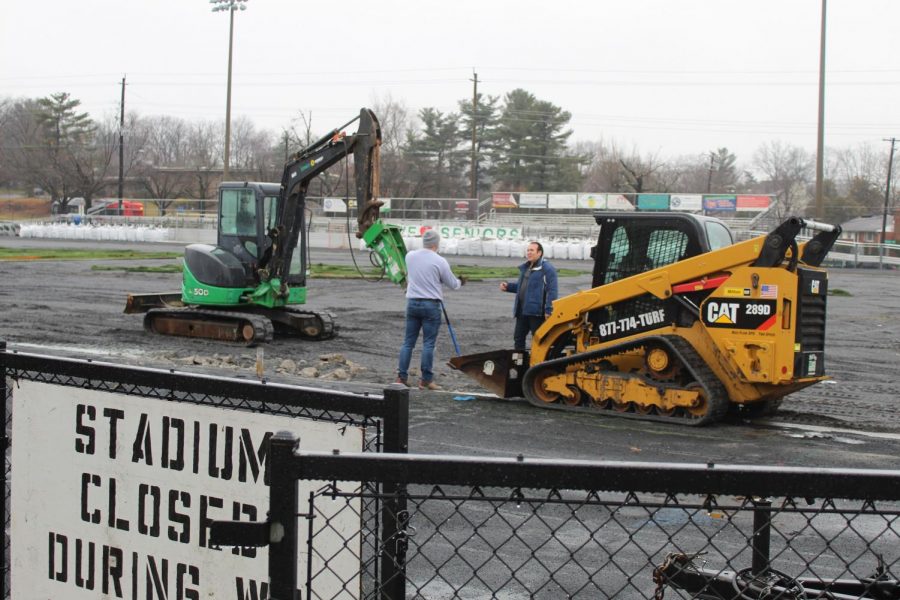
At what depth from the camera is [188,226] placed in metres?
61.2

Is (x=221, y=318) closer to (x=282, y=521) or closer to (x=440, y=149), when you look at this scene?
(x=282, y=521)

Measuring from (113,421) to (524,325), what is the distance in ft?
31.6

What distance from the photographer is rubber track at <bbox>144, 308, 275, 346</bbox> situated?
55.7ft

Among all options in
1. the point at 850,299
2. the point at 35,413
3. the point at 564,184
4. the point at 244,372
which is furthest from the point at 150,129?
the point at 35,413

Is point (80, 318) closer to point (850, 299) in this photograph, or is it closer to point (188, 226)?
point (850, 299)

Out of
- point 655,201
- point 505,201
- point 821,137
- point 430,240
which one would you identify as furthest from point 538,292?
point 505,201

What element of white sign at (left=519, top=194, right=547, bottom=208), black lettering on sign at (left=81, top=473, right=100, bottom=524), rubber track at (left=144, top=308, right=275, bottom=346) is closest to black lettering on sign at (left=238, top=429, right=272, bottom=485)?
black lettering on sign at (left=81, top=473, right=100, bottom=524)

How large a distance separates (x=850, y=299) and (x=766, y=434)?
20254 millimetres

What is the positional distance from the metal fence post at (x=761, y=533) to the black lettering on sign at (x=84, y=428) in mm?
2144

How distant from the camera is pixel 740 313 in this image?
33.4 ft

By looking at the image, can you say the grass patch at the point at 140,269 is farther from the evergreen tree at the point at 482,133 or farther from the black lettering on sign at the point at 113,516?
the evergreen tree at the point at 482,133

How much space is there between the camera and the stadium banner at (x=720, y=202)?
221 ft

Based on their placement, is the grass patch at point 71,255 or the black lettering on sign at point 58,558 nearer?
the black lettering on sign at point 58,558

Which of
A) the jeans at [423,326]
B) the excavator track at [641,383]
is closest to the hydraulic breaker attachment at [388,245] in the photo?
the jeans at [423,326]
